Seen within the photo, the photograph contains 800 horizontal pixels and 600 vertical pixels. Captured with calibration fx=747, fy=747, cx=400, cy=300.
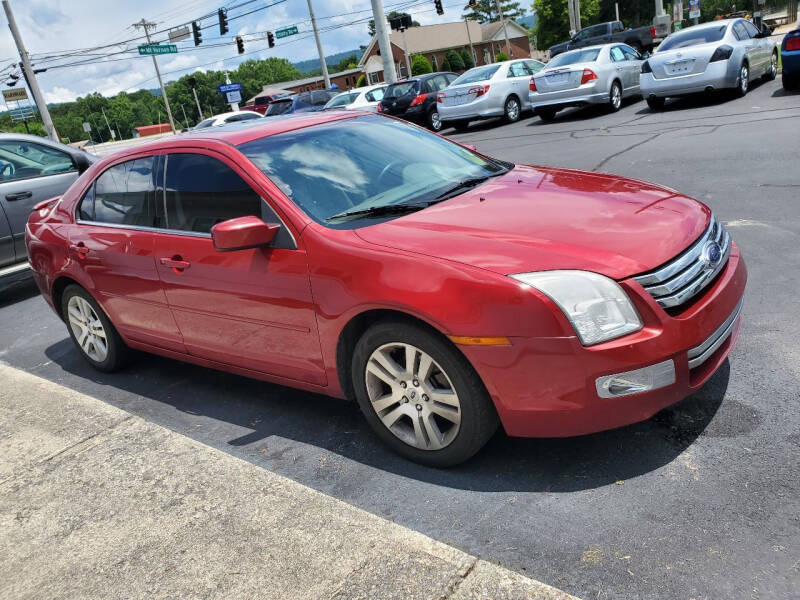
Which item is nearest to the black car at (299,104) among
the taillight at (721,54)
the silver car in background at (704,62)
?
the silver car in background at (704,62)

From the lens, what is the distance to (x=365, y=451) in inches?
143

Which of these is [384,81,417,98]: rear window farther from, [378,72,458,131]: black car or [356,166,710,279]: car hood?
[356,166,710,279]: car hood

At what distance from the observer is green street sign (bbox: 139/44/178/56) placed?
45.2 m

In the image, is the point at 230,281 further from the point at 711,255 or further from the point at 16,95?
the point at 16,95

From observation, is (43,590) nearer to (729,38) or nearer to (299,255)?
(299,255)

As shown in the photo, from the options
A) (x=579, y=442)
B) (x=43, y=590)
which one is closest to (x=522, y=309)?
(x=579, y=442)

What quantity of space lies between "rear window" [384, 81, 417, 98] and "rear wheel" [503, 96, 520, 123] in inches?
121

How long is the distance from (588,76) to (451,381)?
45.7 ft

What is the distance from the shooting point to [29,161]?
8.47m

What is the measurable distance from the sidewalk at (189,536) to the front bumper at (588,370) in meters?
0.65

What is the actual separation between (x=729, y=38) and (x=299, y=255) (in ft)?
43.8

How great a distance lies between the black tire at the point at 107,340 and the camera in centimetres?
512

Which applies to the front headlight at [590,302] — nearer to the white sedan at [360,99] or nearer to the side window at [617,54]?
the side window at [617,54]

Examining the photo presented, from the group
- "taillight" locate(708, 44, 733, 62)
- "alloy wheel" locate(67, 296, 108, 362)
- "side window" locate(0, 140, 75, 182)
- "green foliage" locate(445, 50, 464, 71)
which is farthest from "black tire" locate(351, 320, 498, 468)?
"green foliage" locate(445, 50, 464, 71)
